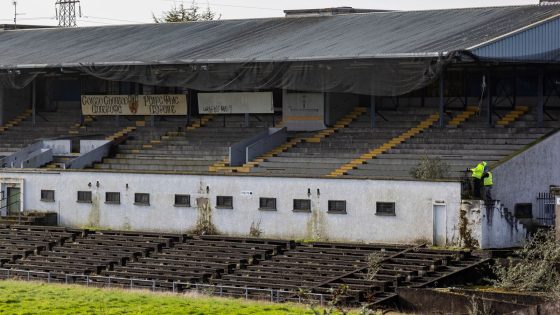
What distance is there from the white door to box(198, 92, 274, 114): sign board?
1399cm

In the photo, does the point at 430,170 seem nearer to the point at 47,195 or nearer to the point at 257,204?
the point at 257,204

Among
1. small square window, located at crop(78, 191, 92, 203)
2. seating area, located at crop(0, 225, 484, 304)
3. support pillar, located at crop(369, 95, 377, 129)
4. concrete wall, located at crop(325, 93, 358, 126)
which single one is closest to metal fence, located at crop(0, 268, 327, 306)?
seating area, located at crop(0, 225, 484, 304)

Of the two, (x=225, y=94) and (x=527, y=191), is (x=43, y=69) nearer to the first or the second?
(x=225, y=94)

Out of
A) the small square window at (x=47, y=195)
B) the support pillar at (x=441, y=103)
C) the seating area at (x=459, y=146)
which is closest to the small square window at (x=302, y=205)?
the seating area at (x=459, y=146)

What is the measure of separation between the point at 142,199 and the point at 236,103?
7672 millimetres

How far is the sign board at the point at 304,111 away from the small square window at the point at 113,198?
768 cm

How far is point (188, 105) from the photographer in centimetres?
6475

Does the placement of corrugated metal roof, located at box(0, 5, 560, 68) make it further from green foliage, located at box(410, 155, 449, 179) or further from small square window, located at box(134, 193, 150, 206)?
small square window, located at box(134, 193, 150, 206)

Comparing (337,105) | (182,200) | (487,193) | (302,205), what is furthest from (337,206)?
(337,105)

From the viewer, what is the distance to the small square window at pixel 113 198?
2249 inches

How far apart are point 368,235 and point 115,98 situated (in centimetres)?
2017

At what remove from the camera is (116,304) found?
136 ft

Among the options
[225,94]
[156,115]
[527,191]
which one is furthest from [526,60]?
[156,115]

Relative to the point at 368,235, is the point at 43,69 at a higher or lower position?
higher
